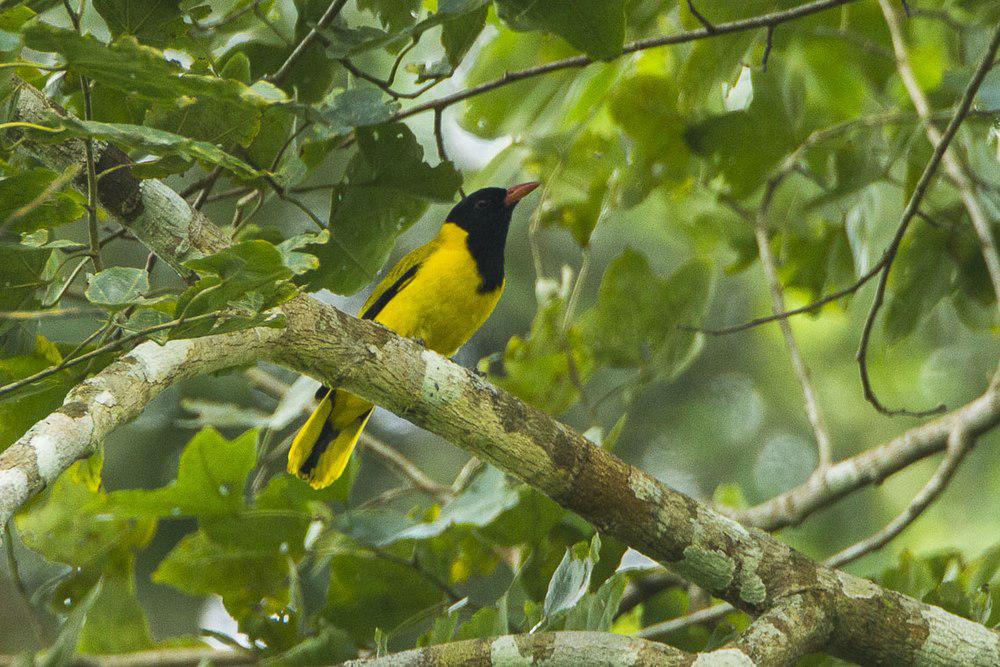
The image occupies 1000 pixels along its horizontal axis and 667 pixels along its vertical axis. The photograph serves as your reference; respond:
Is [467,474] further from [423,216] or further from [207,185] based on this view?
[207,185]

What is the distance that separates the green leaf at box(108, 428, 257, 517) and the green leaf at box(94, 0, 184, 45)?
46.1 inches

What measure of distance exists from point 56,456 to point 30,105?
0.84m

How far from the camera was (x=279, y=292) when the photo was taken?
1742 mm

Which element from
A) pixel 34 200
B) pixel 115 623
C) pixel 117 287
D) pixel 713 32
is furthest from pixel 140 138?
pixel 115 623

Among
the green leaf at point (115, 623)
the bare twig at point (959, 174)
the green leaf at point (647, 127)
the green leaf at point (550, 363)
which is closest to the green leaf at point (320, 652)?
the green leaf at point (115, 623)

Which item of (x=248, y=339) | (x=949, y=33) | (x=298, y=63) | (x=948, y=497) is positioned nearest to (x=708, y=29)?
(x=298, y=63)

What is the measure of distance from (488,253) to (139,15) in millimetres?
2153

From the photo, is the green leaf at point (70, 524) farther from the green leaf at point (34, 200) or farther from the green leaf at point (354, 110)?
the green leaf at point (354, 110)

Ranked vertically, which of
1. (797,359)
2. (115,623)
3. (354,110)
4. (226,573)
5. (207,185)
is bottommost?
(115,623)

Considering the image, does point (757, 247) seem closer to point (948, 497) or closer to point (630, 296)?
point (630, 296)

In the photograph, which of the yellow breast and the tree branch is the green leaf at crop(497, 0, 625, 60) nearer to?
the yellow breast

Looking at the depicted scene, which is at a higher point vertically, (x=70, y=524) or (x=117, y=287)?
(x=117, y=287)

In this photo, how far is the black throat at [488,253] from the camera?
393 cm

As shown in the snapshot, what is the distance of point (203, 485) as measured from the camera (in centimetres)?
292
